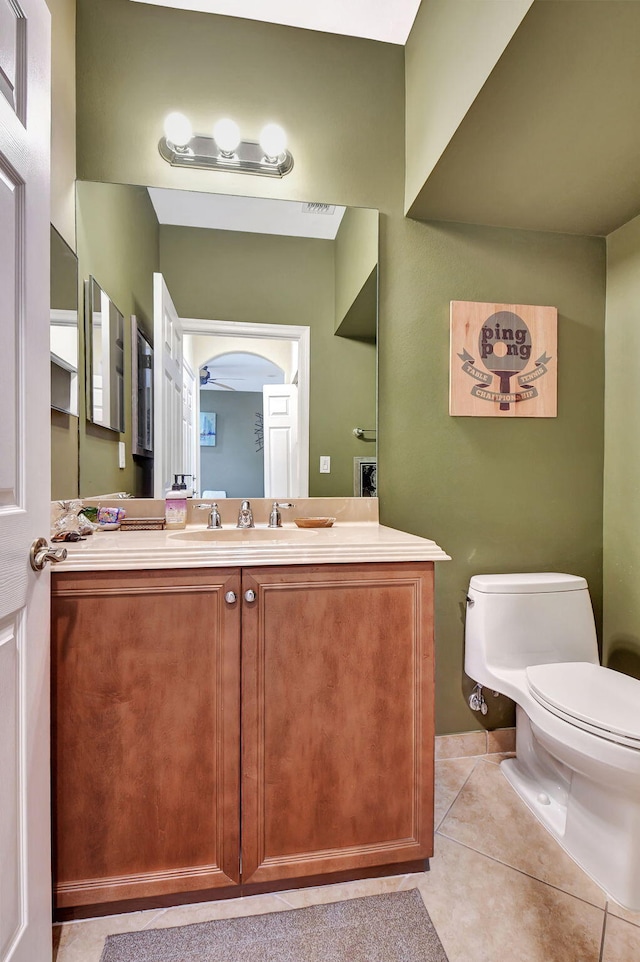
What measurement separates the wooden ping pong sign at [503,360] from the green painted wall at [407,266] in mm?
45

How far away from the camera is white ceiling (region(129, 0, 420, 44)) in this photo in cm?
166

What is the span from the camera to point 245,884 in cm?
124

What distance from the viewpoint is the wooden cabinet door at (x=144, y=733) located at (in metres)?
1.13

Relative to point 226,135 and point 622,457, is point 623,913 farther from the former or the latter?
point 226,135

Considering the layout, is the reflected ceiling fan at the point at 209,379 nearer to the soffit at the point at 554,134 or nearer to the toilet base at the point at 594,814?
the soffit at the point at 554,134

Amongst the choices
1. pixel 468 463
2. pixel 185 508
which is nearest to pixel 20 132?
pixel 185 508

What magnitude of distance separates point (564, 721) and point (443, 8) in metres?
2.15

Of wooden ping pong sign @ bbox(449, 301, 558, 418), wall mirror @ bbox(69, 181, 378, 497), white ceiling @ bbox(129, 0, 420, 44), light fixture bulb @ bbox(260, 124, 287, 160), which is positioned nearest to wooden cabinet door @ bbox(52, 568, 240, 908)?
wall mirror @ bbox(69, 181, 378, 497)

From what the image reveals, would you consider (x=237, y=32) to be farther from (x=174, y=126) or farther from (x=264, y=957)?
(x=264, y=957)

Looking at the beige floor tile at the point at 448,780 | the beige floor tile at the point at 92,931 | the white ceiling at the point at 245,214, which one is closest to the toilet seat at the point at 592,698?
the beige floor tile at the point at 448,780

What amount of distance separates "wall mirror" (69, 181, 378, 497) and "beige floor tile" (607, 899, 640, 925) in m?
1.39

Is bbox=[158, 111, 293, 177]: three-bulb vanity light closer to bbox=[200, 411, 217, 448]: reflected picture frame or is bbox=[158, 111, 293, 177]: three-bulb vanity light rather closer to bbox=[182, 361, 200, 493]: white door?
bbox=[182, 361, 200, 493]: white door

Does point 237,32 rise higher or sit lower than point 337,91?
higher

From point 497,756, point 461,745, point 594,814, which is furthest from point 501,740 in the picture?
point 594,814
